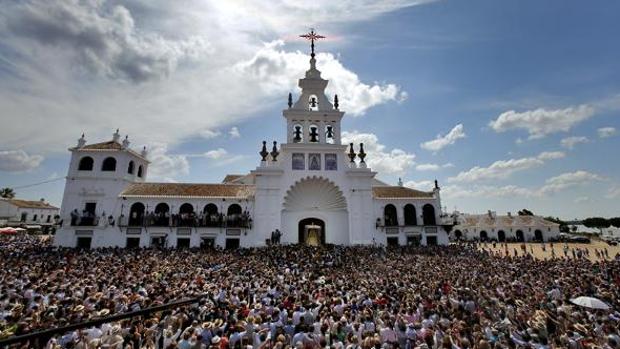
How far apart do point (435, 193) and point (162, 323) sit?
102 ft

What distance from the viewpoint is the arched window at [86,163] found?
106 feet

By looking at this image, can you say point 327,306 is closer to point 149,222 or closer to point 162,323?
point 162,323

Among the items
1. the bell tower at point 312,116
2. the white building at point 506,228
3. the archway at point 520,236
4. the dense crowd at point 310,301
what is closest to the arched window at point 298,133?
the bell tower at point 312,116

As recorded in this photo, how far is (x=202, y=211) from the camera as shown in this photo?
31172 millimetres

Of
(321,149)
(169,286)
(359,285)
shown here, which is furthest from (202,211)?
(359,285)

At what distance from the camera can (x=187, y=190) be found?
107 feet

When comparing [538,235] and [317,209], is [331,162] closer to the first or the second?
[317,209]

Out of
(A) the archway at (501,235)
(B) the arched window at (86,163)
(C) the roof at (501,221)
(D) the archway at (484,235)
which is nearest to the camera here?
(B) the arched window at (86,163)

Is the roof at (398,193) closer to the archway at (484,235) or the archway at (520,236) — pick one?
the archway at (484,235)

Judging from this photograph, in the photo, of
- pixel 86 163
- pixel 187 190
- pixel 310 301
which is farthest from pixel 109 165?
pixel 310 301

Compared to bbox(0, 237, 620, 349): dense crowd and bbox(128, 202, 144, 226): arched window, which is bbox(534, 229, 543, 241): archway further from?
bbox(128, 202, 144, 226): arched window

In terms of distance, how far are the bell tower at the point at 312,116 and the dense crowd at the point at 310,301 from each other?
46.7 feet

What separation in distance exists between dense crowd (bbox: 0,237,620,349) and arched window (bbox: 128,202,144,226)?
336 inches

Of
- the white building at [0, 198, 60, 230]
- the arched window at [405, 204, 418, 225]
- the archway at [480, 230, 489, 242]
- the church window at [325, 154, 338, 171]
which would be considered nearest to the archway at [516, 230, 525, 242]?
the archway at [480, 230, 489, 242]
